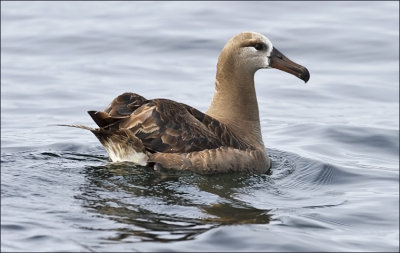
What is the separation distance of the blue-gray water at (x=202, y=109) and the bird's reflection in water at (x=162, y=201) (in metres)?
0.03

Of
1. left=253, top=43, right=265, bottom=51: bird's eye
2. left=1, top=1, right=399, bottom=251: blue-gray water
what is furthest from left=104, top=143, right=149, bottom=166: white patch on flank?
left=253, top=43, right=265, bottom=51: bird's eye

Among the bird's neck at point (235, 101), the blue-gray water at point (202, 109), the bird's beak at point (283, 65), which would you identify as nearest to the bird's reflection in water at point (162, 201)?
the blue-gray water at point (202, 109)

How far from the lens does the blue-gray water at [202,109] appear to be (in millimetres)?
9641

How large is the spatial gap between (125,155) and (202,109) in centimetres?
559

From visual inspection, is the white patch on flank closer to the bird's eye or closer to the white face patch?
the white face patch

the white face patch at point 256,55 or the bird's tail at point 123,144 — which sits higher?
the white face patch at point 256,55

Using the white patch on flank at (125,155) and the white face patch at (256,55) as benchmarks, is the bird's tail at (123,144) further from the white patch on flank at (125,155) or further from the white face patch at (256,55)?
the white face patch at (256,55)

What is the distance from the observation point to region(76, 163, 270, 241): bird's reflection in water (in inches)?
373

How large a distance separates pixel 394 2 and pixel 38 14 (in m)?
9.01

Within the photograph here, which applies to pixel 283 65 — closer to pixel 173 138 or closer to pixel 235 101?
pixel 235 101

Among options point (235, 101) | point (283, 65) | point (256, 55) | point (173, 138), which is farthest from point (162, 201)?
point (283, 65)

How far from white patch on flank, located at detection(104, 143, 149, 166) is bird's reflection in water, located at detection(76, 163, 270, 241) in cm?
7

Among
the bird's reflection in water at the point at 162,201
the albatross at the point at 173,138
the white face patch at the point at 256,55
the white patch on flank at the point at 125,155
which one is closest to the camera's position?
the bird's reflection in water at the point at 162,201

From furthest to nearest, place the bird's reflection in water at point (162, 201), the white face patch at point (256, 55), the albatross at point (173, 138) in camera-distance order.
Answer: the white face patch at point (256, 55) → the albatross at point (173, 138) → the bird's reflection in water at point (162, 201)
